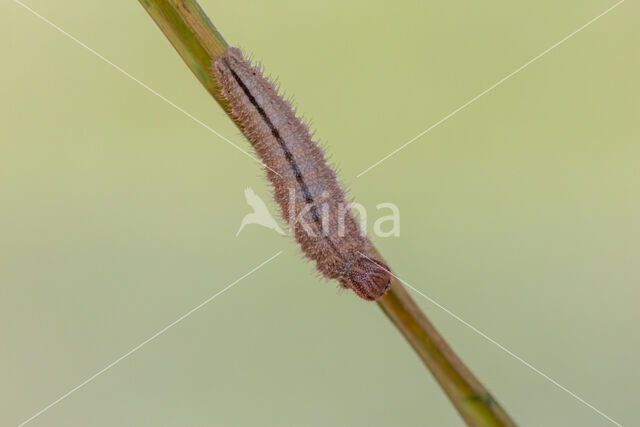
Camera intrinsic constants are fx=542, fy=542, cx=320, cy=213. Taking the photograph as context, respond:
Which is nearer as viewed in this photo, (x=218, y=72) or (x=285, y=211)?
(x=218, y=72)

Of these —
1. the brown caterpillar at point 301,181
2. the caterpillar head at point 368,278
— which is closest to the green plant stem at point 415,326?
the caterpillar head at point 368,278

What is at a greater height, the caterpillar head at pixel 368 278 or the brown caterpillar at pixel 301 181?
the brown caterpillar at pixel 301 181

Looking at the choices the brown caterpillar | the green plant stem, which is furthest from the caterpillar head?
the green plant stem

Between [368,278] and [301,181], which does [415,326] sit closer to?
[368,278]

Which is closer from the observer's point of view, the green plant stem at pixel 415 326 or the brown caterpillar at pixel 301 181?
the green plant stem at pixel 415 326

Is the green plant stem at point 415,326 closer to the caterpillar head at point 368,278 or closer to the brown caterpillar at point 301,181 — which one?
the caterpillar head at point 368,278

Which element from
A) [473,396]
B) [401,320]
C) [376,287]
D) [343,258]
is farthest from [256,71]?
[473,396]

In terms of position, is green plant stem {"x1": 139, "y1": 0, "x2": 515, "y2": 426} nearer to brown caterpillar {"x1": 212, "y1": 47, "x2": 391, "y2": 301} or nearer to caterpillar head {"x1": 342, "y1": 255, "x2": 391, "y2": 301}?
Result: caterpillar head {"x1": 342, "y1": 255, "x2": 391, "y2": 301}

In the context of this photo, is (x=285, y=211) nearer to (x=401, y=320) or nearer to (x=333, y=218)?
(x=333, y=218)
